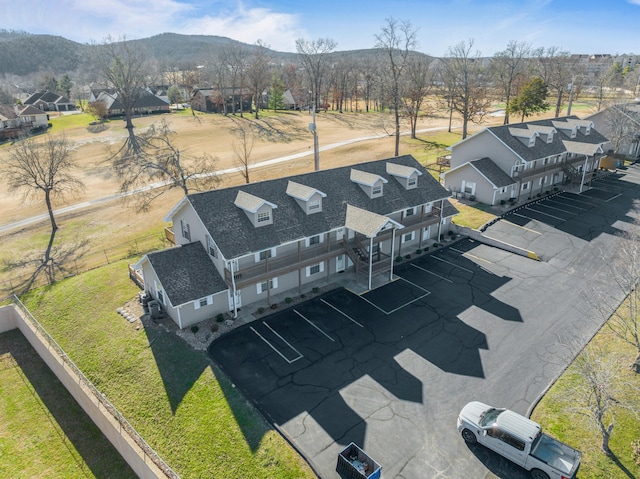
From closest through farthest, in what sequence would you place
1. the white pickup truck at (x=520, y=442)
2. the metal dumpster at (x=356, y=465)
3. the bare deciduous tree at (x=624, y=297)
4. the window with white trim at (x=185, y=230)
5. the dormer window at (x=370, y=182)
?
the metal dumpster at (x=356, y=465) → the white pickup truck at (x=520, y=442) → the bare deciduous tree at (x=624, y=297) → the window with white trim at (x=185, y=230) → the dormer window at (x=370, y=182)

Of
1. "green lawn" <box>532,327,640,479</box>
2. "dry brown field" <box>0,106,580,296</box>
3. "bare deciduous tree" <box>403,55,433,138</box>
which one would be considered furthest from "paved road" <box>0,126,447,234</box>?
"green lawn" <box>532,327,640,479</box>

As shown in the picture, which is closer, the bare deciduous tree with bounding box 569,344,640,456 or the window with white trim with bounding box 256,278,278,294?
the bare deciduous tree with bounding box 569,344,640,456

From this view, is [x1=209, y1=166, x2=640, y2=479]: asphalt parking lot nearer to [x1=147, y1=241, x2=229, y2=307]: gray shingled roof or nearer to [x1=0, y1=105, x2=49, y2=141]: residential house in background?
[x1=147, y1=241, x2=229, y2=307]: gray shingled roof

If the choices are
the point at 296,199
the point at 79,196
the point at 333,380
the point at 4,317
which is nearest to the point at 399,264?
Result: the point at 296,199

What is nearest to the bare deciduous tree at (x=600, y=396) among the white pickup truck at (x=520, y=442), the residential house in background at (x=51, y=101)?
the white pickup truck at (x=520, y=442)

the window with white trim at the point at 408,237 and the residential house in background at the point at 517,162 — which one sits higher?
the residential house in background at the point at 517,162

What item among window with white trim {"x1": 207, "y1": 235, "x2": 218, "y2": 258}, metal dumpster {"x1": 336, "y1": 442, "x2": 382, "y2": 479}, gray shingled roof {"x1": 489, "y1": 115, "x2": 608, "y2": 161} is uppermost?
gray shingled roof {"x1": 489, "y1": 115, "x2": 608, "y2": 161}

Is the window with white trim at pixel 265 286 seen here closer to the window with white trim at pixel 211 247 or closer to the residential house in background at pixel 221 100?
the window with white trim at pixel 211 247
